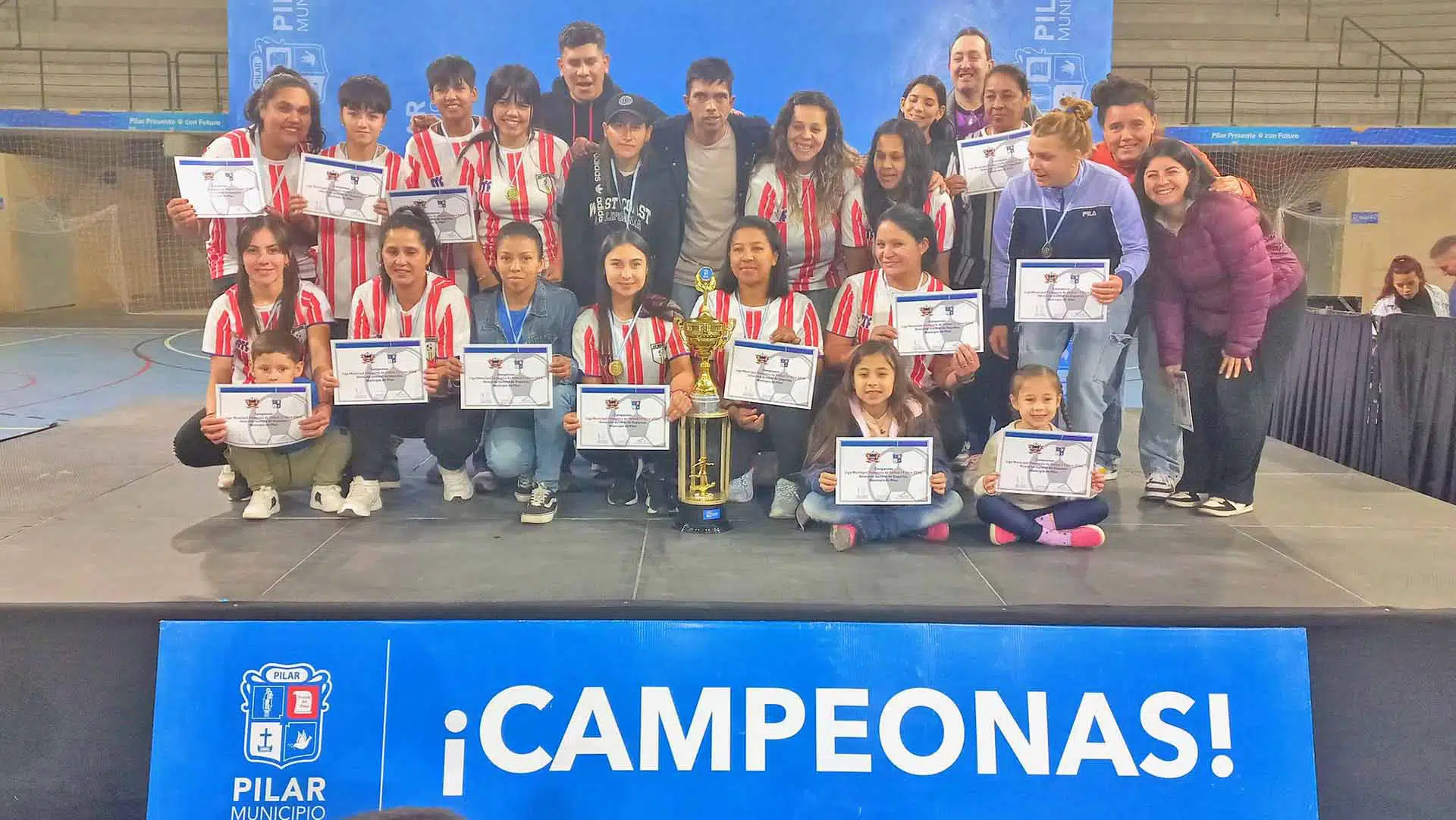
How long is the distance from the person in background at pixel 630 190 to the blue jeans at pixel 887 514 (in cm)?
92

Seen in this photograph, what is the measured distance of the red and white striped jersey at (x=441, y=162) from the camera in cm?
339

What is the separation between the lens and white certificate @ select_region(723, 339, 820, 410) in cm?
280

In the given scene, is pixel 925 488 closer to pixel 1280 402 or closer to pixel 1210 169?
pixel 1210 169

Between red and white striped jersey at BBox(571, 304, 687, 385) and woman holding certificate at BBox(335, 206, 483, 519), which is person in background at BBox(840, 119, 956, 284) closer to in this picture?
red and white striped jersey at BBox(571, 304, 687, 385)

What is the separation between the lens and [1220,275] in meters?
2.99

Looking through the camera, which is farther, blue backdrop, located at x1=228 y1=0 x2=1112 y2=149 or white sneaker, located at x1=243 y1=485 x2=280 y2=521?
blue backdrop, located at x1=228 y1=0 x2=1112 y2=149

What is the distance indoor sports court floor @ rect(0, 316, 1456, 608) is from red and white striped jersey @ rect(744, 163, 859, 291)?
0.87 m

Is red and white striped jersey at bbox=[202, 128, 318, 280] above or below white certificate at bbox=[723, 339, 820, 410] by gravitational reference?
above

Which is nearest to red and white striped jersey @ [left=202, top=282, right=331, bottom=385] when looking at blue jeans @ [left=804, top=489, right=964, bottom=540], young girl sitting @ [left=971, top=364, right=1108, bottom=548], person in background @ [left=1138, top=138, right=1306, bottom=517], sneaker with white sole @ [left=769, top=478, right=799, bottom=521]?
sneaker with white sole @ [left=769, top=478, right=799, bottom=521]

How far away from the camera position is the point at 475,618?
218 cm

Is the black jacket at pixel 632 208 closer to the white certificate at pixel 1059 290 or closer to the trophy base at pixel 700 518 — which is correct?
the trophy base at pixel 700 518

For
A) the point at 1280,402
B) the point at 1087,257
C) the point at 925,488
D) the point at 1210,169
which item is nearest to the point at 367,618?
the point at 925,488

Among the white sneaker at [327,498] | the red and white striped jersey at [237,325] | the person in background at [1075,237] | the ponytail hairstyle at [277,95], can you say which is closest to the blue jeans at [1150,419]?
the person in background at [1075,237]

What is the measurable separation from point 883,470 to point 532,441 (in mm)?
1241
